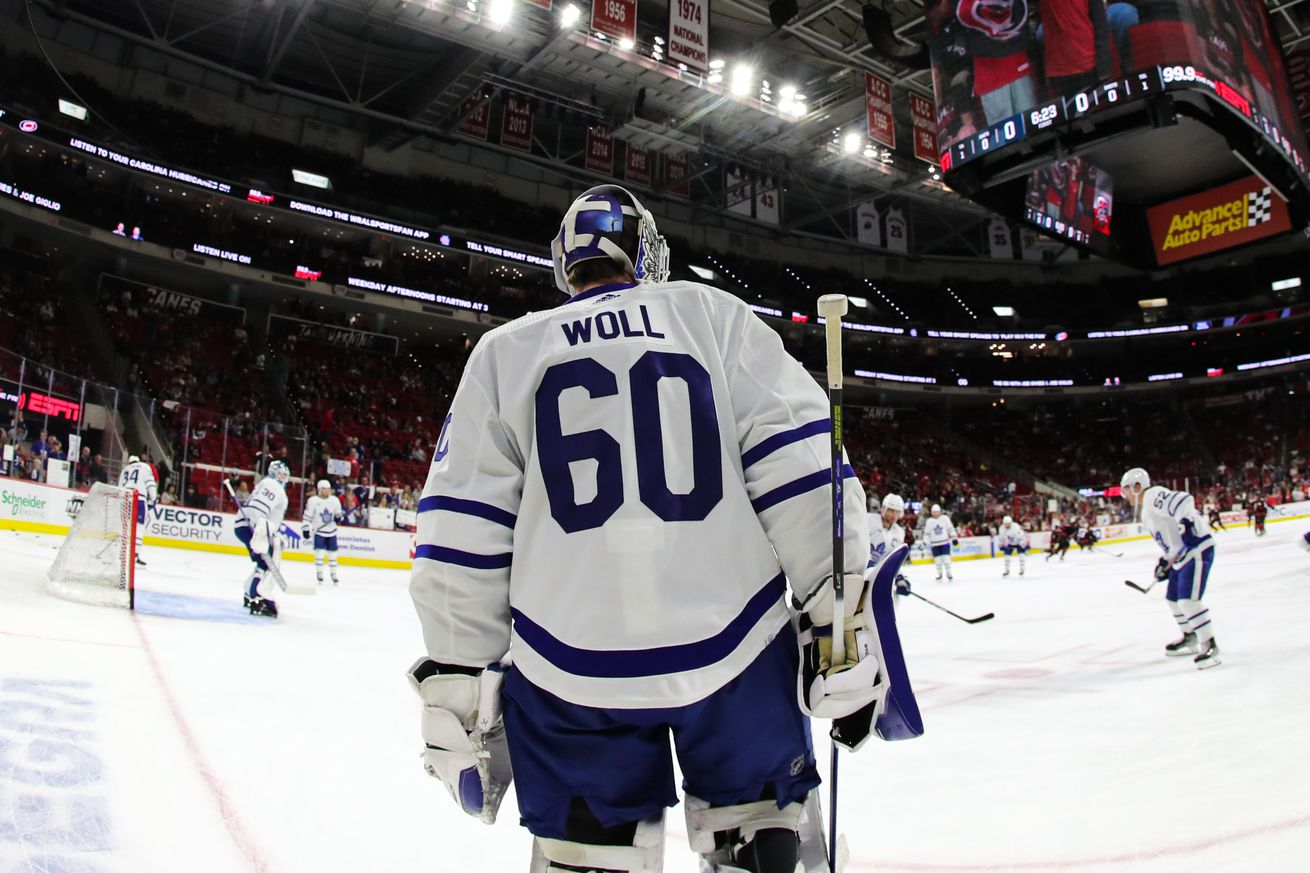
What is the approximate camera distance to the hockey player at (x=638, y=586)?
1246 millimetres

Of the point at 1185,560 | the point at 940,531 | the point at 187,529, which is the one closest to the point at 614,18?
the point at 940,531

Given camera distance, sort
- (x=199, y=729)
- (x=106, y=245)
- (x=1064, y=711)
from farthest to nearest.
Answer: (x=106, y=245) < (x=1064, y=711) < (x=199, y=729)

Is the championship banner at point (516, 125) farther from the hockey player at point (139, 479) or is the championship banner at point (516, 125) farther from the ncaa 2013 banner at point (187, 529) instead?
the hockey player at point (139, 479)

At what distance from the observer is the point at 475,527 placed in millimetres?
1344

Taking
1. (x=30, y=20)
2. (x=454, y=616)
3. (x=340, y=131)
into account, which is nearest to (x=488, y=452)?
(x=454, y=616)

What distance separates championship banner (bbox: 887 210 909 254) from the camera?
A: 29406 mm

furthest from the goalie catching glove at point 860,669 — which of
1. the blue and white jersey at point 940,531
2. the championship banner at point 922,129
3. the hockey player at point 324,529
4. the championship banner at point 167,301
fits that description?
the championship banner at point 167,301

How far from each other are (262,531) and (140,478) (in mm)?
4497

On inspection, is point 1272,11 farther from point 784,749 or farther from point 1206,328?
point 784,749

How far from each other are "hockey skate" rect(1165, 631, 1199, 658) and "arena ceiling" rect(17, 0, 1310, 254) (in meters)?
13.6

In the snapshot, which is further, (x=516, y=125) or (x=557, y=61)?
(x=516, y=125)

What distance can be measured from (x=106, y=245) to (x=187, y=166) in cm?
253

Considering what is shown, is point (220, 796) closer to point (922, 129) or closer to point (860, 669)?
point (860, 669)

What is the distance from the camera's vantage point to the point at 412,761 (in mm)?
3043
